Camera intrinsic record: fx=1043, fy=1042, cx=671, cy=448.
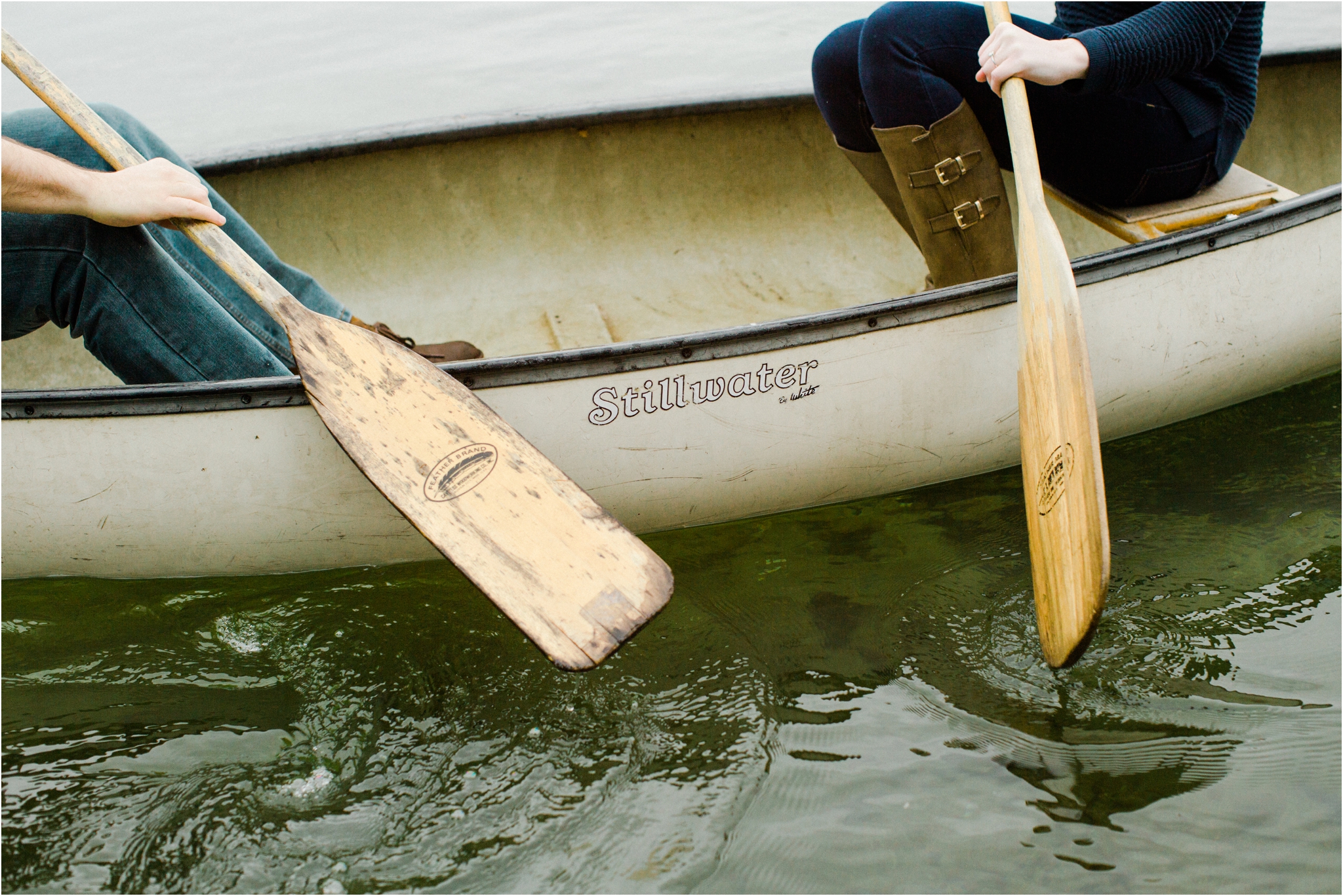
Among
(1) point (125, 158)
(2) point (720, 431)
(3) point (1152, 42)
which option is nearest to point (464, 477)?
(2) point (720, 431)

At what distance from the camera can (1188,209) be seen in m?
2.05

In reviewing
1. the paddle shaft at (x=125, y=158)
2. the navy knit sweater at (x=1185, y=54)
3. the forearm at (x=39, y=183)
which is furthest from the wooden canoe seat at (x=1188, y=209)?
the forearm at (x=39, y=183)

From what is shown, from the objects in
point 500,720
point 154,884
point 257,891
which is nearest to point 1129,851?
point 500,720

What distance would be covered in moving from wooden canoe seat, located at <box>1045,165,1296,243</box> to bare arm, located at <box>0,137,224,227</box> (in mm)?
1659

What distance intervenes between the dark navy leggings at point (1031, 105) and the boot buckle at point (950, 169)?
0.25ft

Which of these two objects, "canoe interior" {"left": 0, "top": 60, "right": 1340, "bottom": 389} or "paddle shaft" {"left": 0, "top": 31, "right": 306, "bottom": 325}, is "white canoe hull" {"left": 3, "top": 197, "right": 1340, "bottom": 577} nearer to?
"paddle shaft" {"left": 0, "top": 31, "right": 306, "bottom": 325}

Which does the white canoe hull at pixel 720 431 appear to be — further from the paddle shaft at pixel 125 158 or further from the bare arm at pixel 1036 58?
the bare arm at pixel 1036 58

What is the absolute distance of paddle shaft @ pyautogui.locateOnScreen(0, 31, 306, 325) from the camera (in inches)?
67.7

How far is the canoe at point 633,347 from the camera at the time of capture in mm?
1747

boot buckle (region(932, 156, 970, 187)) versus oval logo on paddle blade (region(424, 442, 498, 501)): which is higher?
boot buckle (region(932, 156, 970, 187))

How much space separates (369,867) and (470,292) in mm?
1795

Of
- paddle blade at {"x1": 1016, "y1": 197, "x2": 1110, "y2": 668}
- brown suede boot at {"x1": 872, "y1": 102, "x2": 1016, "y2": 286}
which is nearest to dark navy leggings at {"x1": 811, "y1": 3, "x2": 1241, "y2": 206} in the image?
brown suede boot at {"x1": 872, "y1": 102, "x2": 1016, "y2": 286}

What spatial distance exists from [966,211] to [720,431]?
64 centimetres

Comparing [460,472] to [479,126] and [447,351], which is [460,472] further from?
[479,126]
